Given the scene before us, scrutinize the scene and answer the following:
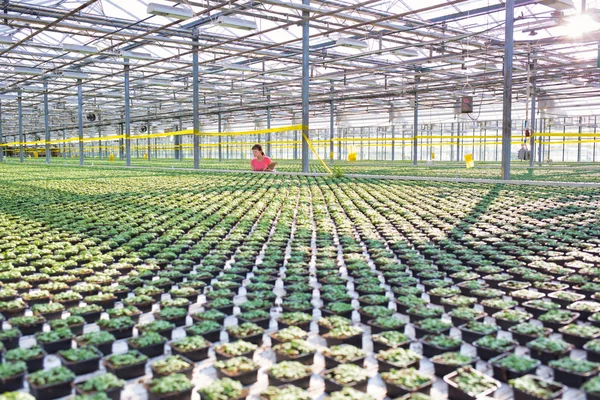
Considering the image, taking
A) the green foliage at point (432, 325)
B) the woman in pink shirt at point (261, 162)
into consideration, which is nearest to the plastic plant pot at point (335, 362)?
the green foliage at point (432, 325)

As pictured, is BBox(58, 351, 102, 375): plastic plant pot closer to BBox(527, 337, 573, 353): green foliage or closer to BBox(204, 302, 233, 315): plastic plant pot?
BBox(204, 302, 233, 315): plastic plant pot

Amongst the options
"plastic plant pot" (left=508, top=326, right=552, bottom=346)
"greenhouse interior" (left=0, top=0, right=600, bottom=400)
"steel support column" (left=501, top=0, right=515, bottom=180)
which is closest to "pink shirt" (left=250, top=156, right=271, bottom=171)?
"greenhouse interior" (left=0, top=0, right=600, bottom=400)

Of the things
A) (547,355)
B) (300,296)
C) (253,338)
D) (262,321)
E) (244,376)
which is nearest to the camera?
(244,376)

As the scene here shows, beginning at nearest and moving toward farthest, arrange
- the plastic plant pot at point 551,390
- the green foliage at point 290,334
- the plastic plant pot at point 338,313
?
the plastic plant pot at point 551,390 → the green foliage at point 290,334 → the plastic plant pot at point 338,313

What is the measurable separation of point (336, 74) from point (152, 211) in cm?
1767

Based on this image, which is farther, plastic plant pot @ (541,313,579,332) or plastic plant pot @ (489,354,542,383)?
plastic plant pot @ (541,313,579,332)

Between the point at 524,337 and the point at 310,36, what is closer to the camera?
the point at 524,337

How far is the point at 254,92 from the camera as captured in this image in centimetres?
3089

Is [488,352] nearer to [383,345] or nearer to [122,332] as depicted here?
[383,345]

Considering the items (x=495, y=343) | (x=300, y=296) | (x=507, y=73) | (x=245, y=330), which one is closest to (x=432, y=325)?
(x=495, y=343)

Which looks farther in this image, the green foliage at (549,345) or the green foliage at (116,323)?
the green foliage at (116,323)

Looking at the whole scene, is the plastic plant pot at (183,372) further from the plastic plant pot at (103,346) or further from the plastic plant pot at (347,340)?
the plastic plant pot at (347,340)

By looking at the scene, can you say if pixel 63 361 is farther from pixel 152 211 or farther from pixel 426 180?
pixel 426 180

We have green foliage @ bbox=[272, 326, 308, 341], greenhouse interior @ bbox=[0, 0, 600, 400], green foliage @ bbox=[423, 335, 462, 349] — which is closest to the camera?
greenhouse interior @ bbox=[0, 0, 600, 400]
